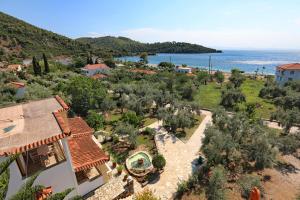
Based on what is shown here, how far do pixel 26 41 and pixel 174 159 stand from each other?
9344cm

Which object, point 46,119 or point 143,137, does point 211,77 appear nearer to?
point 143,137

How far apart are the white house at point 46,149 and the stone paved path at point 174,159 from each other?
4.32m

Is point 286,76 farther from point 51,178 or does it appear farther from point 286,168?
point 51,178

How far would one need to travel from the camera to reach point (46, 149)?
9.89 m

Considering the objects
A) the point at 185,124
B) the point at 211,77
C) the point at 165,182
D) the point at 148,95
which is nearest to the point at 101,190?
the point at 165,182

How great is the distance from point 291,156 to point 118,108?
2294 centimetres

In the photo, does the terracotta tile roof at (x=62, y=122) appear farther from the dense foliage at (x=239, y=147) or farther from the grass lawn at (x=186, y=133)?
the grass lawn at (x=186, y=133)

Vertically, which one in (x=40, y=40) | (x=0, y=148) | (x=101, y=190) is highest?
(x=40, y=40)

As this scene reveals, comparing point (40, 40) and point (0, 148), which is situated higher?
point (40, 40)

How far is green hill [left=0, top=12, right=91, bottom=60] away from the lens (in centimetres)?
7972

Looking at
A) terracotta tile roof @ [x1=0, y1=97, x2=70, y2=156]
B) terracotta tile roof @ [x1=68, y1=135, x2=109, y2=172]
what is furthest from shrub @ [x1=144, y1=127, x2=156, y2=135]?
terracotta tile roof @ [x1=0, y1=97, x2=70, y2=156]

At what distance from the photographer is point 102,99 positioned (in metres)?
29.0

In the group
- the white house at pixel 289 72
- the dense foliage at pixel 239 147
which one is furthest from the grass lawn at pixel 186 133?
the white house at pixel 289 72

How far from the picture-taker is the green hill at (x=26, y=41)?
262 ft
